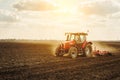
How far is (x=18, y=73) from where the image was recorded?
1349 cm

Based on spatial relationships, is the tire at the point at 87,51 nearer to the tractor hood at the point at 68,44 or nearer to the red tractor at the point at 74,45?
the red tractor at the point at 74,45

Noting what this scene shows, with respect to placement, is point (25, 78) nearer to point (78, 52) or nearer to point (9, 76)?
point (9, 76)

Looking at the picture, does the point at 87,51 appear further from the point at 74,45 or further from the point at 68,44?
the point at 68,44

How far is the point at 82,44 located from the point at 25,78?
34.3 feet

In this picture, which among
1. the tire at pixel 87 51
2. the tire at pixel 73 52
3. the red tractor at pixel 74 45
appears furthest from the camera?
the tire at pixel 87 51

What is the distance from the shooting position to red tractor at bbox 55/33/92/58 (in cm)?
2136

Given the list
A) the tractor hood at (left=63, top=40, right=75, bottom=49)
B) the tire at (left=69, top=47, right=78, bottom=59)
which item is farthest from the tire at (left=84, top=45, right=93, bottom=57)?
the tractor hood at (left=63, top=40, right=75, bottom=49)

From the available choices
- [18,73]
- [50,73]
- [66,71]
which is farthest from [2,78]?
[66,71]

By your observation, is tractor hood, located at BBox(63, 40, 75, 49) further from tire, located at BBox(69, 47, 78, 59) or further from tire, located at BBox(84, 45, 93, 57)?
tire, located at BBox(84, 45, 93, 57)

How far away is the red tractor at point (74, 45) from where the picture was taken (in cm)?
2136

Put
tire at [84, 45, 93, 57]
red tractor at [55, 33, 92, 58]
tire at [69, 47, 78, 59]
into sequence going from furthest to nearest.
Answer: tire at [84, 45, 93, 57] < red tractor at [55, 33, 92, 58] < tire at [69, 47, 78, 59]

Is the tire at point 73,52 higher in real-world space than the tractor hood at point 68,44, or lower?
lower

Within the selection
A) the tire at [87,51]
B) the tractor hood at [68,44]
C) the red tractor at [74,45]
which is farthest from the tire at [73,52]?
the tire at [87,51]

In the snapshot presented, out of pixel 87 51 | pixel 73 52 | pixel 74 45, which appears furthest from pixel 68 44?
pixel 87 51
